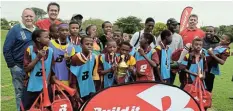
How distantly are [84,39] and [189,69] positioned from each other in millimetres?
1885

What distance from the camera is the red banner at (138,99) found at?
12.0ft

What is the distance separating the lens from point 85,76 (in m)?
4.55

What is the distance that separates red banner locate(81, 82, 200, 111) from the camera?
3.67 metres

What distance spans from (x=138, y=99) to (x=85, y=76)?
3.65 feet

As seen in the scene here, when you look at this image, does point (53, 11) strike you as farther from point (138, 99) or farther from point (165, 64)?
point (138, 99)

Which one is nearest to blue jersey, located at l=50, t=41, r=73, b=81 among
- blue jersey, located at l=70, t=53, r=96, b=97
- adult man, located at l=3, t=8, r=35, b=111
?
blue jersey, located at l=70, t=53, r=96, b=97

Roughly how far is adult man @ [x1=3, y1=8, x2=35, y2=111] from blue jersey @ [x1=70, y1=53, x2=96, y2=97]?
3.40 feet

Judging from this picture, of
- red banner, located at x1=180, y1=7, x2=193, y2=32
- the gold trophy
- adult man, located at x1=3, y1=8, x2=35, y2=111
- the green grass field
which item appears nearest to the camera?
the gold trophy

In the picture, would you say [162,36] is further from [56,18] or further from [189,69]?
[56,18]

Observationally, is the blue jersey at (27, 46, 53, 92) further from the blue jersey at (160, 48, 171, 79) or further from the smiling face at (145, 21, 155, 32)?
the smiling face at (145, 21, 155, 32)

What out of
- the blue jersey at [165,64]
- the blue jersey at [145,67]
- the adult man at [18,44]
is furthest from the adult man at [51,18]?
the blue jersey at [165,64]

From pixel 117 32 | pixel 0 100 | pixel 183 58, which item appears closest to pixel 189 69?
pixel 183 58

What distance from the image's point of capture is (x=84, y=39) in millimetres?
4484

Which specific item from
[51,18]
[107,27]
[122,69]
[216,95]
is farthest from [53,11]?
[216,95]
